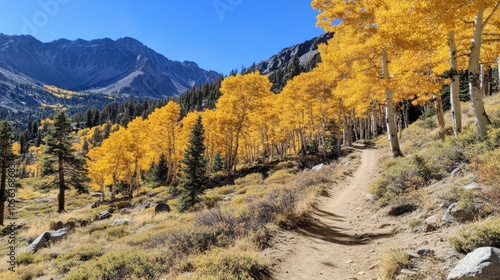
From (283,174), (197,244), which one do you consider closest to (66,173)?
(283,174)

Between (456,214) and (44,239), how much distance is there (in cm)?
1681

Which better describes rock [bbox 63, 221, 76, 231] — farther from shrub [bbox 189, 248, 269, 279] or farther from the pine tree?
shrub [bbox 189, 248, 269, 279]

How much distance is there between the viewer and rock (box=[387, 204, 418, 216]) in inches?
360

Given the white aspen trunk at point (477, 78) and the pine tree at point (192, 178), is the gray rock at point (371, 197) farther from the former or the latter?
the pine tree at point (192, 178)

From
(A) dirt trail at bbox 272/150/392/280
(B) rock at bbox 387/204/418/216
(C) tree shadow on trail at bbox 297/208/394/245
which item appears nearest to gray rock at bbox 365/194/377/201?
(A) dirt trail at bbox 272/150/392/280

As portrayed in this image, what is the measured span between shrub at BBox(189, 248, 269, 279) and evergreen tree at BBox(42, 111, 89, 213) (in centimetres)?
3003

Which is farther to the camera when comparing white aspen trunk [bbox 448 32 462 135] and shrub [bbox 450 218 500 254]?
white aspen trunk [bbox 448 32 462 135]

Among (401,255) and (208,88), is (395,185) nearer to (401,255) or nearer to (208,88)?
(401,255)

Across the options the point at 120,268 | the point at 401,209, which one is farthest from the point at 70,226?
the point at 401,209

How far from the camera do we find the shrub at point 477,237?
199 inches

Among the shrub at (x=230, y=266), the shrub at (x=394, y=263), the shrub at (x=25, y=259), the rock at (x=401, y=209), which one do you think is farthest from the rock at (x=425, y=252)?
the shrub at (x=25, y=259)

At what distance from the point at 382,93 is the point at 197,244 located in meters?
13.8

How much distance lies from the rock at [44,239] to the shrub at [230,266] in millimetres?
10730

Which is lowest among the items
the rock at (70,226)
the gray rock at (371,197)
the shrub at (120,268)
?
the rock at (70,226)
